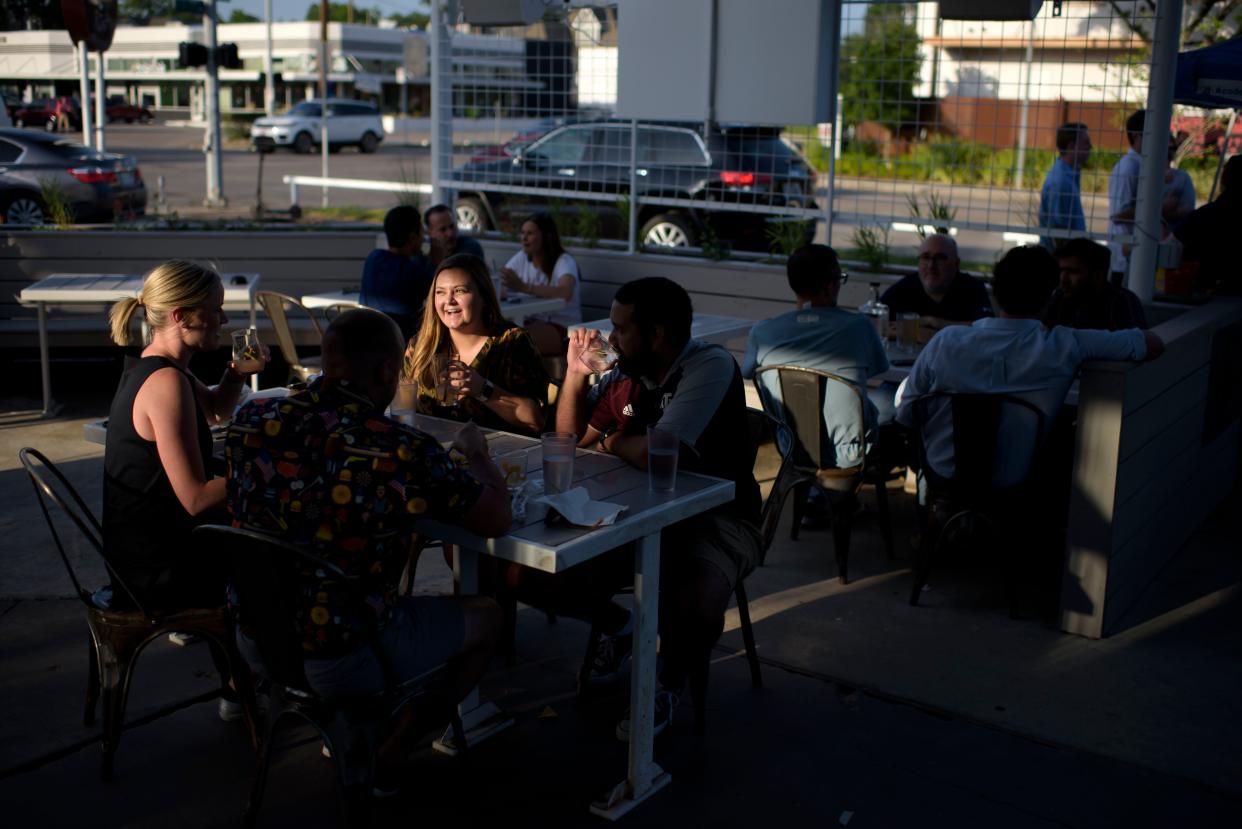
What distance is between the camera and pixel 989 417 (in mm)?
4348

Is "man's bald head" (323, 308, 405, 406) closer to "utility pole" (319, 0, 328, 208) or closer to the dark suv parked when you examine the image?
the dark suv parked

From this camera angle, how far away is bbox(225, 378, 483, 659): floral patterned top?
2609 mm

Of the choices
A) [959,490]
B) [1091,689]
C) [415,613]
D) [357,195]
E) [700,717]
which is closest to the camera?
[415,613]

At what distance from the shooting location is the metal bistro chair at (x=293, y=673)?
264cm

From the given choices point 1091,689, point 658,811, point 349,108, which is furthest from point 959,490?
point 349,108

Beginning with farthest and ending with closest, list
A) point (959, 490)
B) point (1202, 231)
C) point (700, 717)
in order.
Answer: point (1202, 231) → point (959, 490) → point (700, 717)

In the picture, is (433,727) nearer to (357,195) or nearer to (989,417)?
(989,417)

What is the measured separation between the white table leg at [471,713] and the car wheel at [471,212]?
28.4ft

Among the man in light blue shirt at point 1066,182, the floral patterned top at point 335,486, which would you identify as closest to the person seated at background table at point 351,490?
the floral patterned top at point 335,486

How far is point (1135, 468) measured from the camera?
14.4 feet

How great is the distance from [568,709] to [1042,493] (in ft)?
6.69

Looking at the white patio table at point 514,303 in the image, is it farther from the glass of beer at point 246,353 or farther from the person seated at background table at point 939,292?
the glass of beer at point 246,353

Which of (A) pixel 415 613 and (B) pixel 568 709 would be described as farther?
(B) pixel 568 709

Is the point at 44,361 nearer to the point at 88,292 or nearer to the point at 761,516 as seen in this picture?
the point at 88,292
